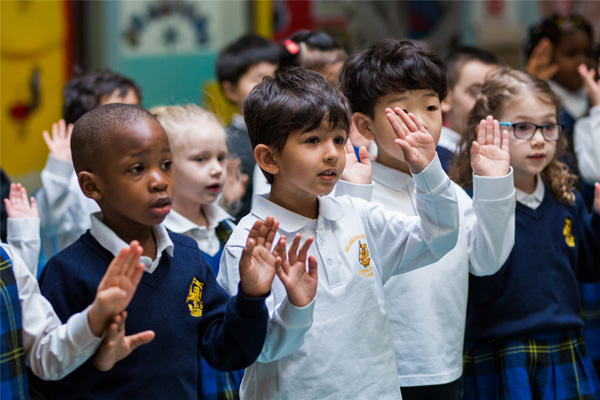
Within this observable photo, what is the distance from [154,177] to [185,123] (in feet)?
3.66

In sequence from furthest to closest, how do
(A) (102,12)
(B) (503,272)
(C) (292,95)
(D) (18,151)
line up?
(A) (102,12) → (D) (18,151) → (B) (503,272) → (C) (292,95)

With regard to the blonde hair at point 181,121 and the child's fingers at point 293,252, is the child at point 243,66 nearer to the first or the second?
the blonde hair at point 181,121

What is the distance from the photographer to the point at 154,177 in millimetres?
1739

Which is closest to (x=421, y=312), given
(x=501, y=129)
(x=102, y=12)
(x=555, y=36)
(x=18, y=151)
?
(x=501, y=129)

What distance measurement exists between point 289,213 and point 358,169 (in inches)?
15.3

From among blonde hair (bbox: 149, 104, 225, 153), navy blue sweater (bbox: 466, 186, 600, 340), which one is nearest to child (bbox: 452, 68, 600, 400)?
navy blue sweater (bbox: 466, 186, 600, 340)

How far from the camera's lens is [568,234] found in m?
2.60

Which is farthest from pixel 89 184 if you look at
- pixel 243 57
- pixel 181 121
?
pixel 243 57

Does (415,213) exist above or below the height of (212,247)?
above

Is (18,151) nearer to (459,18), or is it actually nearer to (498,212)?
(498,212)

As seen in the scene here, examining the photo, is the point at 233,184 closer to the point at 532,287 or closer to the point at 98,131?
the point at 532,287

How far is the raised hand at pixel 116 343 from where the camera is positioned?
161 cm

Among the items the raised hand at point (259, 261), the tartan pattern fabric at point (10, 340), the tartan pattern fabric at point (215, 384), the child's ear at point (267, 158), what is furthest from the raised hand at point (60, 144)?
the raised hand at point (259, 261)

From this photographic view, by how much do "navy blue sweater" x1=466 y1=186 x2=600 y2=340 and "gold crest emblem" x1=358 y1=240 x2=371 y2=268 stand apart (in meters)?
0.60
